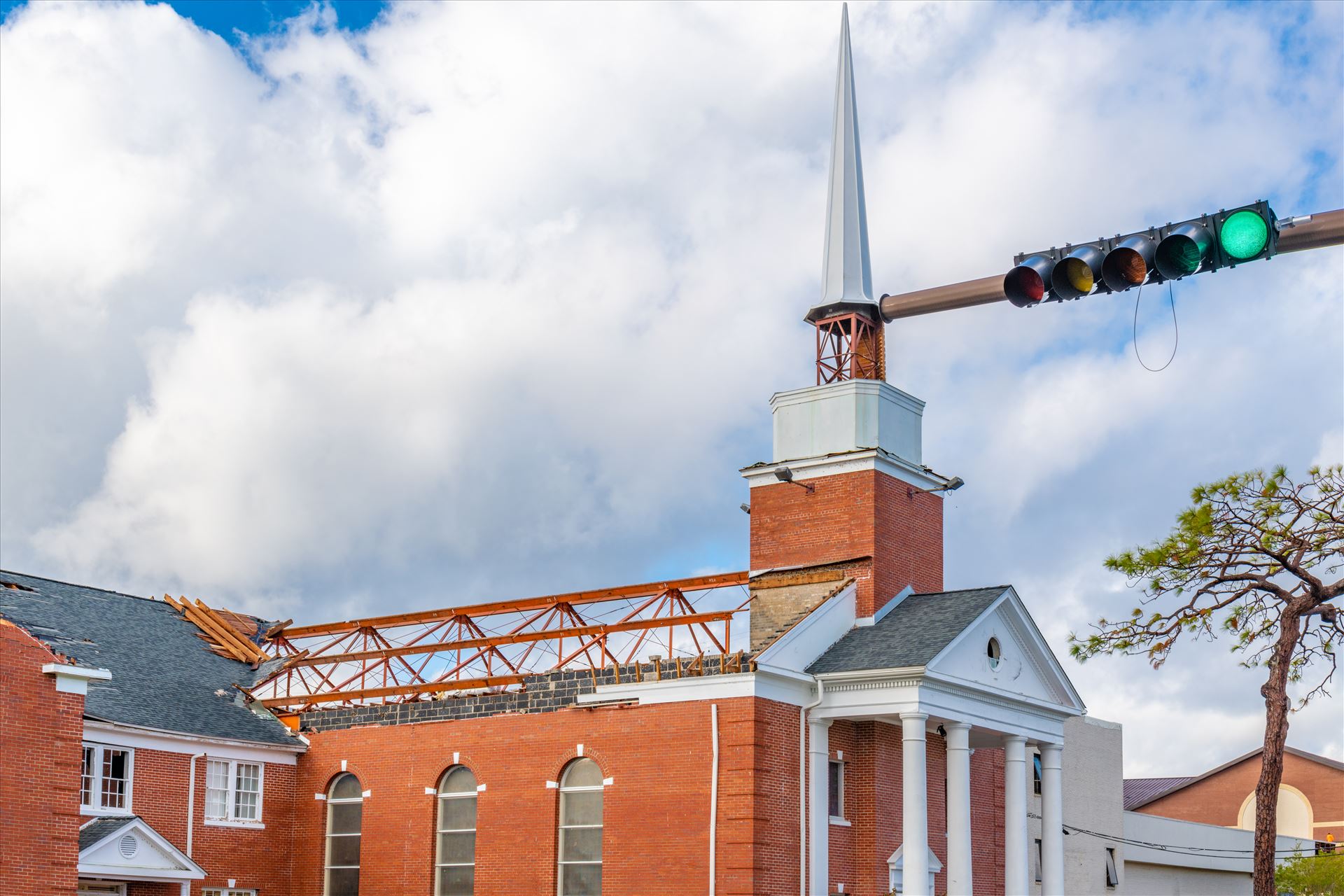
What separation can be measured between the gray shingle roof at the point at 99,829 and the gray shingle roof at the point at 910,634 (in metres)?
14.9

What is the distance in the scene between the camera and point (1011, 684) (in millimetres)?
35688

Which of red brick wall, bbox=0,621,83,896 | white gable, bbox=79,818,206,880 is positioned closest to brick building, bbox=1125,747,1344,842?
white gable, bbox=79,818,206,880

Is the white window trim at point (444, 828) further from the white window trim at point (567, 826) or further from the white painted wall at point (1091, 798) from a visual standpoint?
the white painted wall at point (1091, 798)

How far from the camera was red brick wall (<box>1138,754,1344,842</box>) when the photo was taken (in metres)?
72.1

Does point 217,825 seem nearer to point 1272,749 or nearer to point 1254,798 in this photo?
point 1272,749

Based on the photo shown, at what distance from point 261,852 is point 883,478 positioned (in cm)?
1743

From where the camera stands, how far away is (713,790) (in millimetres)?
32438

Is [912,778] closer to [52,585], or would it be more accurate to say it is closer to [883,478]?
[883,478]

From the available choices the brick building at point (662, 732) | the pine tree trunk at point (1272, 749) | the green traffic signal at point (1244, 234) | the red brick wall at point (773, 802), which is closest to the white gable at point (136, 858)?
the brick building at point (662, 732)

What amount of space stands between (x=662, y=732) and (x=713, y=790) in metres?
1.89

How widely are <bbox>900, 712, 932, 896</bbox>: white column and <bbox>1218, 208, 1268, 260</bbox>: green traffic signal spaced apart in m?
20.1

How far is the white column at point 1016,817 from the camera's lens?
35.3 m

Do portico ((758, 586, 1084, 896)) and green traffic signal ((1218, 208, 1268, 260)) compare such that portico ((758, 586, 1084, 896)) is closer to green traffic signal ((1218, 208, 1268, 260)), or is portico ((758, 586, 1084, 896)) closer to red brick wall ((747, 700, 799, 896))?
red brick wall ((747, 700, 799, 896))

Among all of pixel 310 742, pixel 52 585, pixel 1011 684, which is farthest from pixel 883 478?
pixel 52 585
